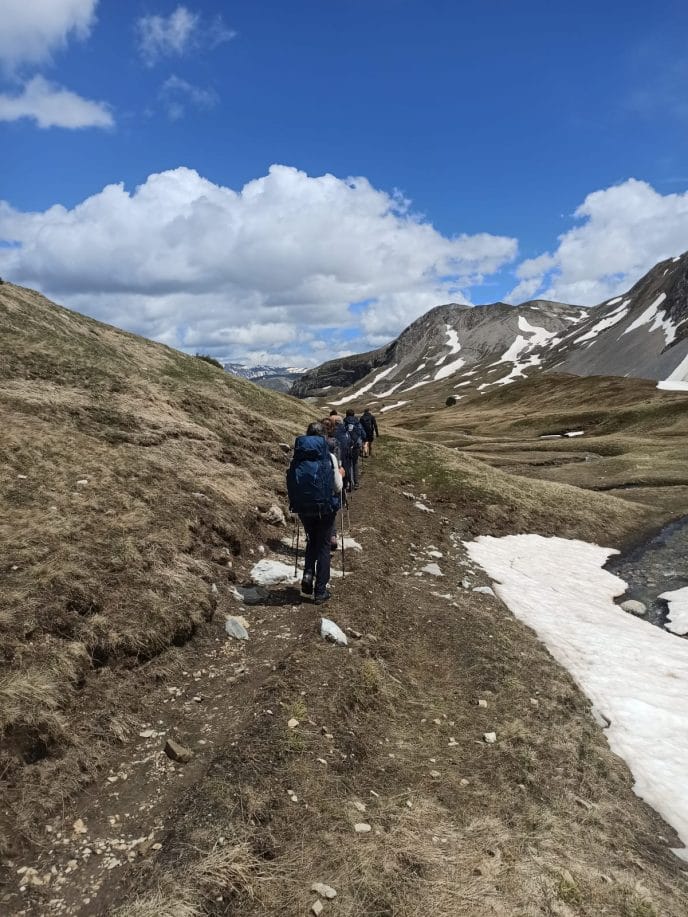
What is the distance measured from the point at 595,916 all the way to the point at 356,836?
2.70 metres

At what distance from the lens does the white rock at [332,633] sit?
35.2 ft

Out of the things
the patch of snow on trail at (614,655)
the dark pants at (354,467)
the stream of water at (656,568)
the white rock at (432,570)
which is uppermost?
the dark pants at (354,467)

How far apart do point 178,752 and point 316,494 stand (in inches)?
237

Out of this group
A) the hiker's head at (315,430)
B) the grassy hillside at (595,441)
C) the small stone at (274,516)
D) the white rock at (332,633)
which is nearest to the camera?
the white rock at (332,633)

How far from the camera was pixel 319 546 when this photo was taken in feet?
41.2

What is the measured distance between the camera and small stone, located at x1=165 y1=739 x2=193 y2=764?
709 cm

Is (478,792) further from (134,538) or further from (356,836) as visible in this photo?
(134,538)

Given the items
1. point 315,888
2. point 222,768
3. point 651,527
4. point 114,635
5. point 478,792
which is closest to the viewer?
point 315,888

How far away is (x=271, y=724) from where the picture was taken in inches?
308

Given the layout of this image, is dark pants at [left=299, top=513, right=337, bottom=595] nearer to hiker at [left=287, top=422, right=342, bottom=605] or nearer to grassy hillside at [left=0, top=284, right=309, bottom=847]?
hiker at [left=287, top=422, right=342, bottom=605]

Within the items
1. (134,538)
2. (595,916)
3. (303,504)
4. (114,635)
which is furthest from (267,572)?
(595,916)

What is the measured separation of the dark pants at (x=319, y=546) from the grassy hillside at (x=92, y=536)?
7.11 ft

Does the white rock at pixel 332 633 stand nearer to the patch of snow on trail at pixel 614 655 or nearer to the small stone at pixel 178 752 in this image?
the small stone at pixel 178 752

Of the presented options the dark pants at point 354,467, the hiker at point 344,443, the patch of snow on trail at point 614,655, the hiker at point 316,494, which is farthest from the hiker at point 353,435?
the hiker at point 316,494
